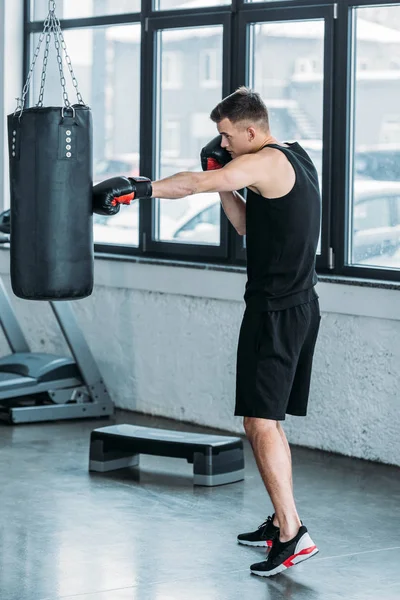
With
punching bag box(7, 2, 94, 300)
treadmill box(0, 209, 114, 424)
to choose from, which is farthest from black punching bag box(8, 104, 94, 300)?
treadmill box(0, 209, 114, 424)

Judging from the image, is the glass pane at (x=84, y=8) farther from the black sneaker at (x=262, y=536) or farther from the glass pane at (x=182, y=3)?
the black sneaker at (x=262, y=536)

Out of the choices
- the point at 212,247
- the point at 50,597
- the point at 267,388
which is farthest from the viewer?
the point at 212,247

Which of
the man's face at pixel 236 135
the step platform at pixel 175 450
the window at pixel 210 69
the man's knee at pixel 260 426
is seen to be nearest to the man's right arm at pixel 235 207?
the man's face at pixel 236 135

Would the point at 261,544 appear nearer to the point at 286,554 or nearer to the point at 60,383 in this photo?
the point at 286,554

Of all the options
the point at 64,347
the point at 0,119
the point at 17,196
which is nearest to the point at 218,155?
the point at 17,196

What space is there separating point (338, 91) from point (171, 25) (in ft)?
4.33

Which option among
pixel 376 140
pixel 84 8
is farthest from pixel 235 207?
pixel 84 8

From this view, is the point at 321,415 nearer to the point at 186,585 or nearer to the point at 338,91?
the point at 338,91

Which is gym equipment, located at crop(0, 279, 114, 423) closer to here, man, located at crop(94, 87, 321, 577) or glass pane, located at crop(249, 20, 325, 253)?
glass pane, located at crop(249, 20, 325, 253)

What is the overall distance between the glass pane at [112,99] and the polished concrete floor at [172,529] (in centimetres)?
172

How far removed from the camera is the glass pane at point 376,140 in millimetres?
5633

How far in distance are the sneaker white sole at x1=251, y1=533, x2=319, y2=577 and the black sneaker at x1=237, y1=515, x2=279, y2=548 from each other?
0.27m

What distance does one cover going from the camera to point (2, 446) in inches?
233

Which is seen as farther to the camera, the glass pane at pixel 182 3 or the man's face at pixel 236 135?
the glass pane at pixel 182 3
